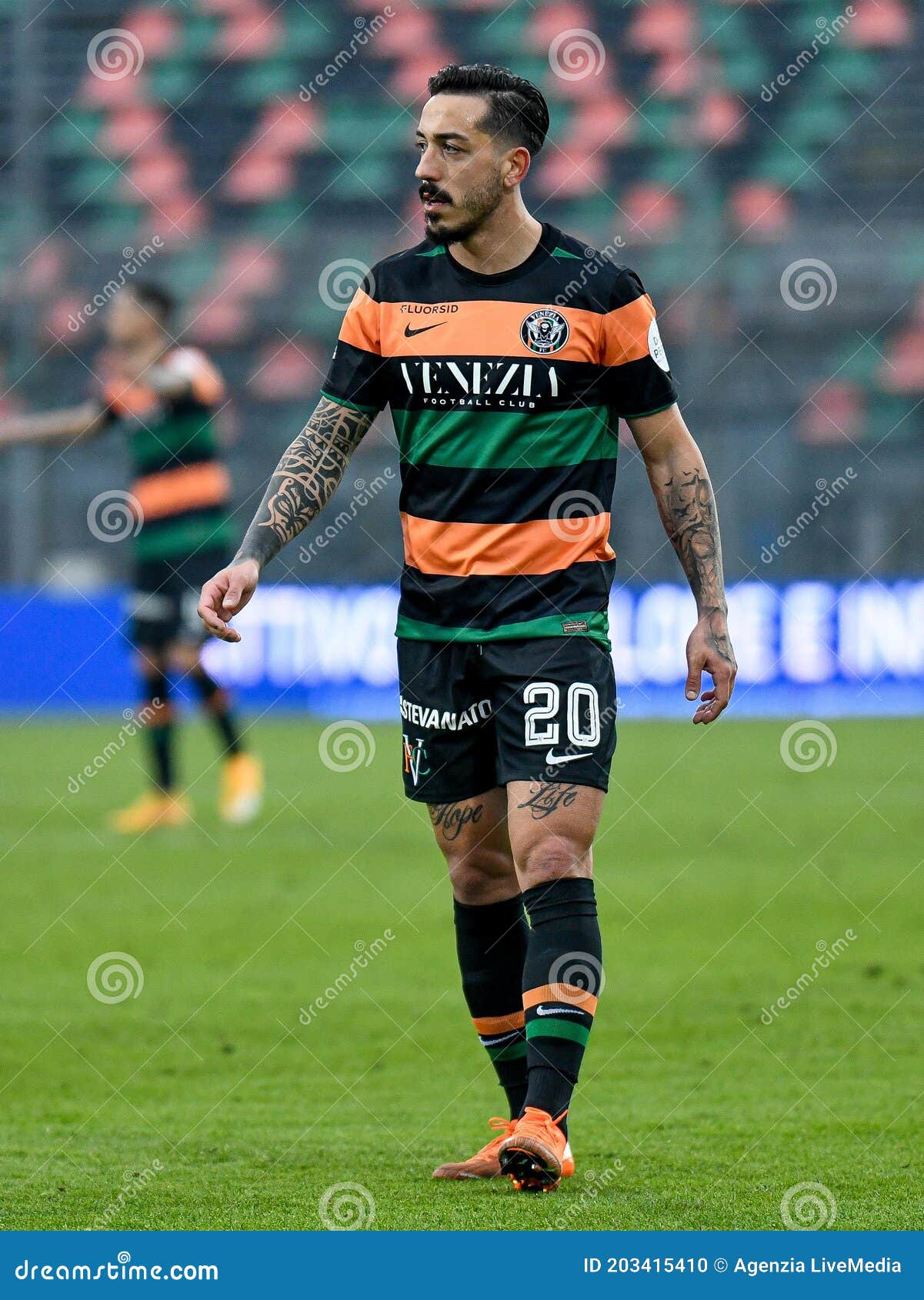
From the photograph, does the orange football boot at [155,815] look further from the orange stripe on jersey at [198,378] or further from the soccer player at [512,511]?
the soccer player at [512,511]

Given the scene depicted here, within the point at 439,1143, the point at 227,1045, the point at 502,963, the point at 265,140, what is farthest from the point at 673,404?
the point at 265,140

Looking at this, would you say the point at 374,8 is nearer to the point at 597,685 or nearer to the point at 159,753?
the point at 159,753

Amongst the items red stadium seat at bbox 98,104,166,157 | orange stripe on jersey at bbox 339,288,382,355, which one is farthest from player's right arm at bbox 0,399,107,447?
red stadium seat at bbox 98,104,166,157

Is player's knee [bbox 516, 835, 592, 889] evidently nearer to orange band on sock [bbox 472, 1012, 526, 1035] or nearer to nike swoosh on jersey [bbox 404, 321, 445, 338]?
orange band on sock [bbox 472, 1012, 526, 1035]

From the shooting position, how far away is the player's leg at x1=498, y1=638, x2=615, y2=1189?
3.66 meters

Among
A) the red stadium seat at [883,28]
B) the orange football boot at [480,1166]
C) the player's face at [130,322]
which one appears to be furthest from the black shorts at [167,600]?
the red stadium seat at [883,28]

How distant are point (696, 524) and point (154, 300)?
6006 mm

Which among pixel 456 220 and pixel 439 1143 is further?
pixel 439 1143

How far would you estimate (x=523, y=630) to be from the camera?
378 cm

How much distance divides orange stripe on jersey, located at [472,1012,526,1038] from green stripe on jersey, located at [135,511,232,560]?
5.89 m

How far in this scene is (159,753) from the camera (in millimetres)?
9344

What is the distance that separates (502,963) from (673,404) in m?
1.19

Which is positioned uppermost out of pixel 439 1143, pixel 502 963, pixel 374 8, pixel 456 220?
pixel 374 8

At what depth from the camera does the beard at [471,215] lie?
3.82m
